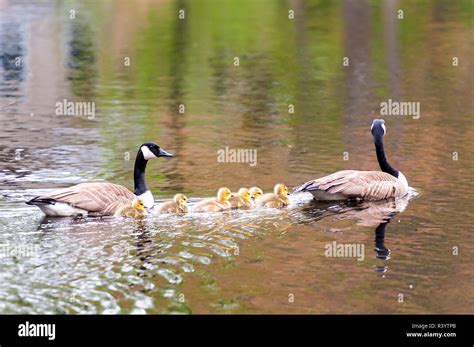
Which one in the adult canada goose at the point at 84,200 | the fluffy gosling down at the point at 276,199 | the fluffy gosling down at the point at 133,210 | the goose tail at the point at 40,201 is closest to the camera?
the goose tail at the point at 40,201

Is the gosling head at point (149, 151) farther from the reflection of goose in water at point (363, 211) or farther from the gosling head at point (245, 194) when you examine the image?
the reflection of goose in water at point (363, 211)

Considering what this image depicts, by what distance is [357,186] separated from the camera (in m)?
15.3

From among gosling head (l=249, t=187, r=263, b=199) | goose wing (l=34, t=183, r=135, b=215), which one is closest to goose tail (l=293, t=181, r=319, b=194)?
gosling head (l=249, t=187, r=263, b=199)

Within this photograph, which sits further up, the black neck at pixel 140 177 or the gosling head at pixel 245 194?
the black neck at pixel 140 177

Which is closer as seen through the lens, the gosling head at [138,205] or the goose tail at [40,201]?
the goose tail at [40,201]

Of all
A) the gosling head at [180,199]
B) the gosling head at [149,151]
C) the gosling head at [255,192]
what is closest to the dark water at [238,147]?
the gosling head at [180,199]

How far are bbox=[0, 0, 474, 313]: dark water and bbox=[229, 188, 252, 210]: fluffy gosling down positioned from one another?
1.10 feet

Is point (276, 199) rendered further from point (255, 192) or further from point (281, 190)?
point (255, 192)

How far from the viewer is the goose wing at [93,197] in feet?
45.9

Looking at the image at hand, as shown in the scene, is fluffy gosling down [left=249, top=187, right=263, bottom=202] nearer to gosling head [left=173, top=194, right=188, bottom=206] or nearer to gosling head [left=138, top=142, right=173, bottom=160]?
gosling head [left=173, top=194, right=188, bottom=206]

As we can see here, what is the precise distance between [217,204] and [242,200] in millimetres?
398

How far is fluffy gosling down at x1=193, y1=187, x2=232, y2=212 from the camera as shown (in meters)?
14.5

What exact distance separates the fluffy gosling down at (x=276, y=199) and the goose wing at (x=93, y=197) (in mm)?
1843

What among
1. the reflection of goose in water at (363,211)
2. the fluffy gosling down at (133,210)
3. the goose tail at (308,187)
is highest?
the goose tail at (308,187)
